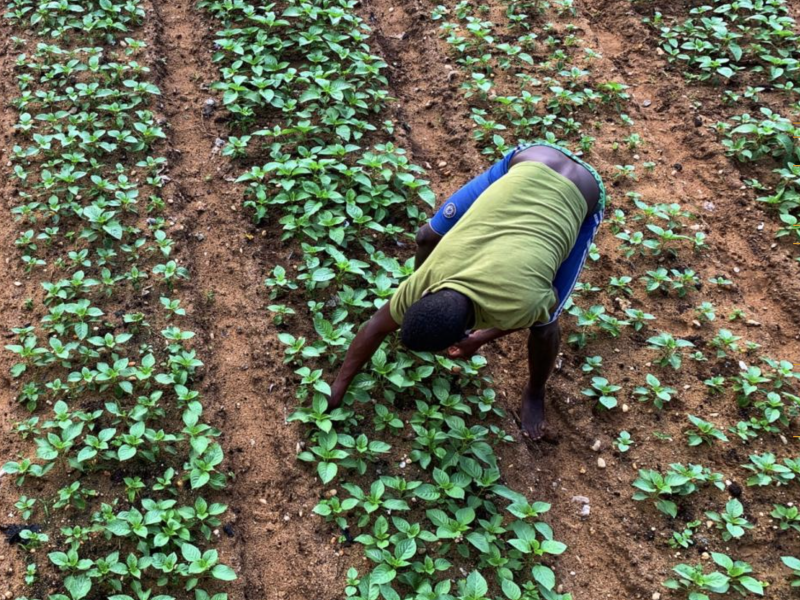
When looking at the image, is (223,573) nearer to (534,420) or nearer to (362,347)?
(362,347)

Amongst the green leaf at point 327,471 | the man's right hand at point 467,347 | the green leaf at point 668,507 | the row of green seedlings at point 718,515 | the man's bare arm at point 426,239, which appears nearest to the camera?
the row of green seedlings at point 718,515

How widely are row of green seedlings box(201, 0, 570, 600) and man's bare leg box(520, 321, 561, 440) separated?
16 centimetres

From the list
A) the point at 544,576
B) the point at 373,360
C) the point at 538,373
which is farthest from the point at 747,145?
the point at 544,576

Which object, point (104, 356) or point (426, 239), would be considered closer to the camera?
point (426, 239)

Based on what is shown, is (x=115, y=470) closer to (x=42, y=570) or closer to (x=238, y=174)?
(x=42, y=570)

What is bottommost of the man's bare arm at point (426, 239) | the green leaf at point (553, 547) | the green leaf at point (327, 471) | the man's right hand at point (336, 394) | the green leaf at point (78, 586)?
the green leaf at point (78, 586)

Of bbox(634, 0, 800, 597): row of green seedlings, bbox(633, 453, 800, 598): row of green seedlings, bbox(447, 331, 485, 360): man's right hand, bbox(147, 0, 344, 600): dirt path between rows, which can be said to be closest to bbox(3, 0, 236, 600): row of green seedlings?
bbox(147, 0, 344, 600): dirt path between rows

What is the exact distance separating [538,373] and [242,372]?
1.37 m

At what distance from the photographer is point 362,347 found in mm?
A: 2785

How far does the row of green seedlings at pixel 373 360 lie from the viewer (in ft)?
8.83

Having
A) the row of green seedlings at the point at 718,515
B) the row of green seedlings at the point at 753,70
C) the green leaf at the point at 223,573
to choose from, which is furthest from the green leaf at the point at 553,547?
the row of green seedlings at the point at 753,70

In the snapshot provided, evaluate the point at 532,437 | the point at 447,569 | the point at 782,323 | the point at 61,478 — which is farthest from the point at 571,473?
the point at 61,478

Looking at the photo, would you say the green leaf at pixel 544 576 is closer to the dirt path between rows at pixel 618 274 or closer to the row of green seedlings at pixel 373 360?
the row of green seedlings at pixel 373 360

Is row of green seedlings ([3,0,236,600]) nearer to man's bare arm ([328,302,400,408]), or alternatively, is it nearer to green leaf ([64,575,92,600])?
green leaf ([64,575,92,600])
